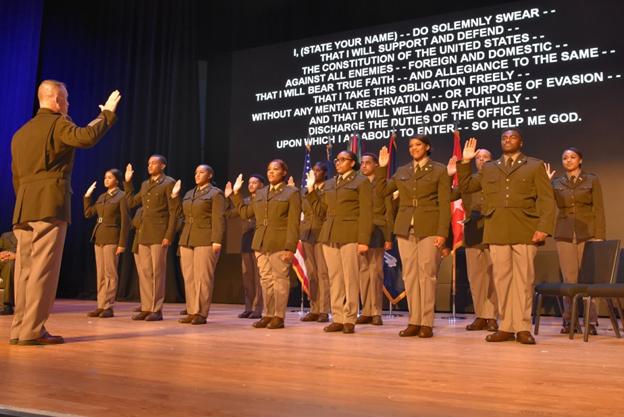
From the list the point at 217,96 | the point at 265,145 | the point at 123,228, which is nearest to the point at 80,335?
the point at 123,228

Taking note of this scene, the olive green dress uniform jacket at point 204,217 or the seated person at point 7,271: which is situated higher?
the olive green dress uniform jacket at point 204,217

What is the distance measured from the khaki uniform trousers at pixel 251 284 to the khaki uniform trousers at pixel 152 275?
3.96 ft

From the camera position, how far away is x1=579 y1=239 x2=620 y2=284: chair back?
4750 millimetres

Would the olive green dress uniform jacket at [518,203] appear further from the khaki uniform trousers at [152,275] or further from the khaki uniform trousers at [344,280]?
the khaki uniform trousers at [152,275]

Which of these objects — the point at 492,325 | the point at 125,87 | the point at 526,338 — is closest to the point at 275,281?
the point at 492,325

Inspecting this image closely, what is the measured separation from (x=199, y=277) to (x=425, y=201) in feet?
7.43

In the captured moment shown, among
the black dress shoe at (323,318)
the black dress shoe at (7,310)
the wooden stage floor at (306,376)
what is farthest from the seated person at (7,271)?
the black dress shoe at (323,318)

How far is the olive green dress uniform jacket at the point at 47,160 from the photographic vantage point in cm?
358

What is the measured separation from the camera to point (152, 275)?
6000 millimetres

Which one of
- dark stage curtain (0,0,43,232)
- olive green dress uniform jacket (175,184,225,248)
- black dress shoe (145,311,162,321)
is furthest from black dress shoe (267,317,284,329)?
dark stage curtain (0,0,43,232)

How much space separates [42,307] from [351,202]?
2.45 m

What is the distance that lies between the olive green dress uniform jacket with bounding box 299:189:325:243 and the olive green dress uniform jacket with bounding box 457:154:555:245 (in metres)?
2.41

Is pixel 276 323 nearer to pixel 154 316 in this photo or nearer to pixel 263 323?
pixel 263 323

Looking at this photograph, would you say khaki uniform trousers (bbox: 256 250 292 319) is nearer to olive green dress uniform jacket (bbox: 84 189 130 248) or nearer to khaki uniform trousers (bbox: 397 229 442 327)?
khaki uniform trousers (bbox: 397 229 442 327)
